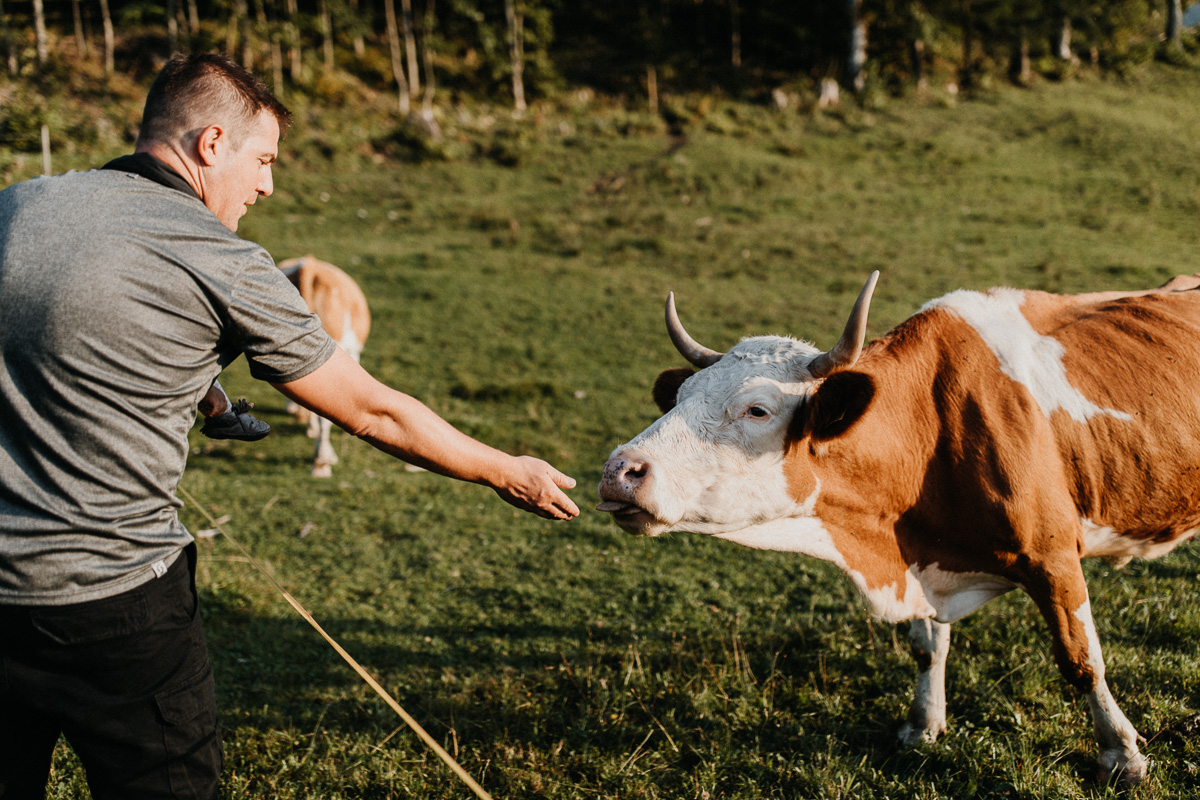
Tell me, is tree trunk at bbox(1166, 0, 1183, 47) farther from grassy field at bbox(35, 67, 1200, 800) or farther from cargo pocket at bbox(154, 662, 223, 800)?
cargo pocket at bbox(154, 662, 223, 800)

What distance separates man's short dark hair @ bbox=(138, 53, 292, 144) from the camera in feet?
7.09

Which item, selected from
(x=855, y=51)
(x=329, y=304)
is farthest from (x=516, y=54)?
(x=329, y=304)

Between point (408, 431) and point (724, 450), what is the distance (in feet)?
4.34

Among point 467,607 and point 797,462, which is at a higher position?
point 797,462

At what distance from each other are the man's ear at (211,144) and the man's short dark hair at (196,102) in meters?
0.02

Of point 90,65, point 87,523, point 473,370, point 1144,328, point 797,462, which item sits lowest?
point 473,370

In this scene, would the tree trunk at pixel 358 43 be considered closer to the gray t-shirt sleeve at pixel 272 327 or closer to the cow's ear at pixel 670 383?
the cow's ear at pixel 670 383

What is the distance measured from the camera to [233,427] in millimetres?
2754

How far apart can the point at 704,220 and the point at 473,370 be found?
8.53m

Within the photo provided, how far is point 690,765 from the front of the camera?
3.57m

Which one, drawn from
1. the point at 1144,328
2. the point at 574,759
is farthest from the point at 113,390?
the point at 1144,328

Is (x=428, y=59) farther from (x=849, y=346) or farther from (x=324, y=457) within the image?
(x=849, y=346)

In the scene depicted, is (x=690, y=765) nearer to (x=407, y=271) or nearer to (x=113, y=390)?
(x=113, y=390)

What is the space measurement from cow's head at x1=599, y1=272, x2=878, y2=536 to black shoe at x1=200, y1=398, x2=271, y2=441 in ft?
4.06
